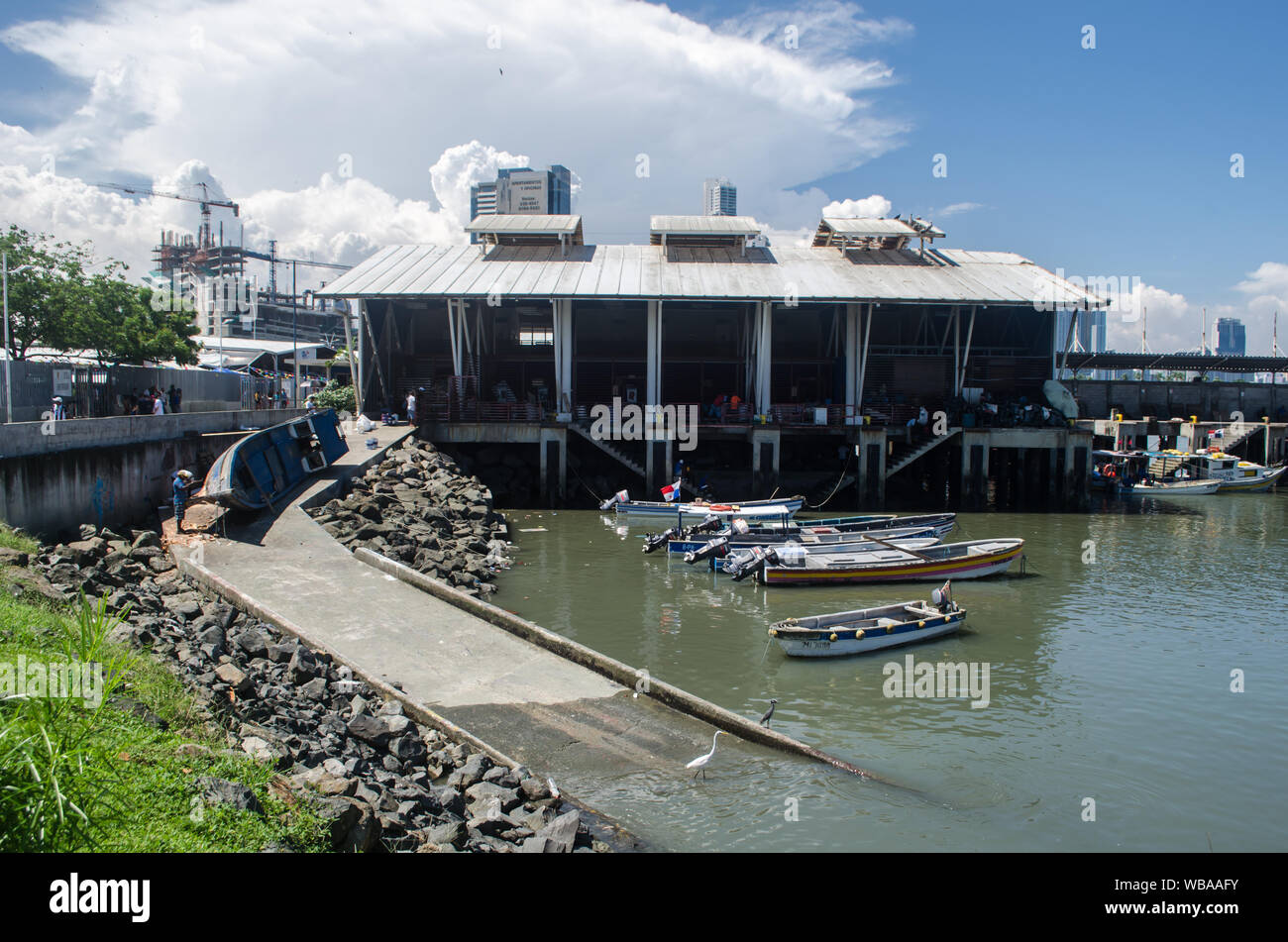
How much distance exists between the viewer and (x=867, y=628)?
54.2 ft

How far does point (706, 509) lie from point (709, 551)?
5089mm

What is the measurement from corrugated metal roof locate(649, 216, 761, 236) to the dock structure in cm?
14

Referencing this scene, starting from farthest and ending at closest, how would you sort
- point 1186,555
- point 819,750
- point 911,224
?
point 911,224 < point 1186,555 < point 819,750

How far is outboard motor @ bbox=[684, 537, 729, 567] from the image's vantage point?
24.4m

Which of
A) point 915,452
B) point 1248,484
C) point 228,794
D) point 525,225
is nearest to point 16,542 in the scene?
point 228,794

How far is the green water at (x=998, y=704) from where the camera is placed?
9.83 metres

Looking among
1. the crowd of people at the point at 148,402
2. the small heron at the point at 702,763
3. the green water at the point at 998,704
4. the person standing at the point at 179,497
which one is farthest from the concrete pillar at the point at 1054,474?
the crowd of people at the point at 148,402

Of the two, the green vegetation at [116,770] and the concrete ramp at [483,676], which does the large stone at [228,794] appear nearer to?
the green vegetation at [116,770]

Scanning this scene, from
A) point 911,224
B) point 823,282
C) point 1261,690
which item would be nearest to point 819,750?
point 1261,690

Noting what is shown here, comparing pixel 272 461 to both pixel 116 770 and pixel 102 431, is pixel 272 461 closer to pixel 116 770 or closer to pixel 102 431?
pixel 102 431
